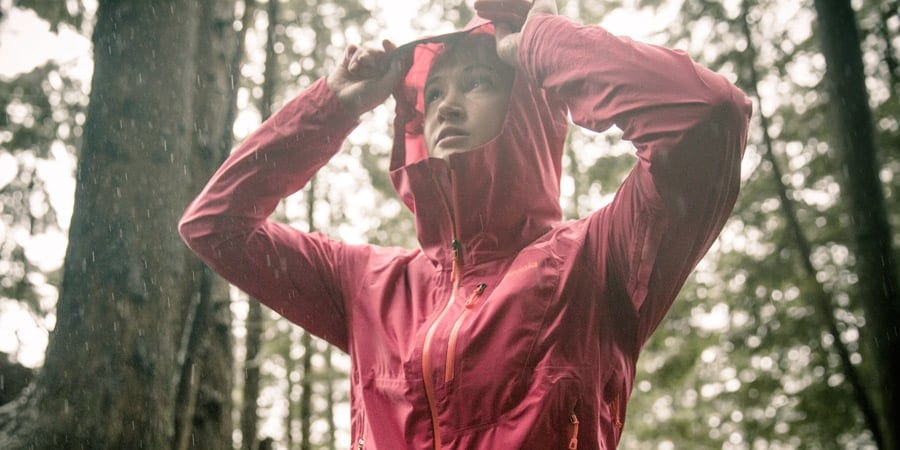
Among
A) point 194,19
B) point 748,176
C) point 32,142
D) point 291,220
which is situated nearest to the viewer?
point 194,19

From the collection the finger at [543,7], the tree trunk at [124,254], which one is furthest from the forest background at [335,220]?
the finger at [543,7]

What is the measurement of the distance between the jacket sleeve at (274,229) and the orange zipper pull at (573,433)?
132 cm

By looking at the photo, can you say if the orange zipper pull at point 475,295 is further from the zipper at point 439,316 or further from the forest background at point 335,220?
the forest background at point 335,220

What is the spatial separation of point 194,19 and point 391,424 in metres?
2.36

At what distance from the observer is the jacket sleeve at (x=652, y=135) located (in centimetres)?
226

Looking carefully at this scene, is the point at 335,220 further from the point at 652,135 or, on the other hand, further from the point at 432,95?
the point at 652,135

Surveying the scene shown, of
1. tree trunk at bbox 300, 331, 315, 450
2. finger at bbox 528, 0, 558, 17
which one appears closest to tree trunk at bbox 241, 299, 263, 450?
tree trunk at bbox 300, 331, 315, 450

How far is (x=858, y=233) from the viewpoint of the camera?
13.7 feet

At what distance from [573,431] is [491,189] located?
3.45 ft

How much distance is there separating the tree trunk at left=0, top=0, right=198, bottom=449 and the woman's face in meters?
1.27

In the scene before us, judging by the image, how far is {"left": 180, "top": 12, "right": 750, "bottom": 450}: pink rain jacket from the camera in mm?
2326

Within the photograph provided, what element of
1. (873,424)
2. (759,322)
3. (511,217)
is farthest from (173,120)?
(759,322)

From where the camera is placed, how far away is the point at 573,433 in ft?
7.58

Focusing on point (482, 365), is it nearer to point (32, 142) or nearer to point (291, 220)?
point (32, 142)
